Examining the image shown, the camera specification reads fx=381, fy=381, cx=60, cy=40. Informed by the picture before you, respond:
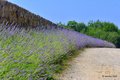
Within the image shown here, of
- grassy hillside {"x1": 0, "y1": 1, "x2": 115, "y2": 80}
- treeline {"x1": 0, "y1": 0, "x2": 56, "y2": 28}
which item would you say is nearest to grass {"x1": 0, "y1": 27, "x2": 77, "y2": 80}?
grassy hillside {"x1": 0, "y1": 1, "x2": 115, "y2": 80}

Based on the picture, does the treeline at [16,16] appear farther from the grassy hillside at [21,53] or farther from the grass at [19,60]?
the grass at [19,60]

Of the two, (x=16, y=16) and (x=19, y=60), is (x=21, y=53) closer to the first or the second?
(x=19, y=60)

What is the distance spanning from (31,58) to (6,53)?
1.23 metres

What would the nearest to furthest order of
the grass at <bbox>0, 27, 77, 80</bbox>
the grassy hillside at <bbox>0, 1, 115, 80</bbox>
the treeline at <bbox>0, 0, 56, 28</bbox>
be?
the grass at <bbox>0, 27, 77, 80</bbox> < the grassy hillside at <bbox>0, 1, 115, 80</bbox> < the treeline at <bbox>0, 0, 56, 28</bbox>

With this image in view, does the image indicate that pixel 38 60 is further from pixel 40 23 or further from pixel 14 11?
pixel 40 23

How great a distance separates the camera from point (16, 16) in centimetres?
795

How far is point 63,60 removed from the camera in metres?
8.02

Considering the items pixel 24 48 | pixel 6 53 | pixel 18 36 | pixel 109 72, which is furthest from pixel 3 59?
pixel 109 72

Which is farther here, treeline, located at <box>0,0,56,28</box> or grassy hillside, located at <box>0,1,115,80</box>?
treeline, located at <box>0,0,56,28</box>

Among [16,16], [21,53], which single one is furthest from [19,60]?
[16,16]

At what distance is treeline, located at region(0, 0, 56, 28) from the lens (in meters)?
6.85

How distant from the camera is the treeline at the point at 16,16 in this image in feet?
22.5

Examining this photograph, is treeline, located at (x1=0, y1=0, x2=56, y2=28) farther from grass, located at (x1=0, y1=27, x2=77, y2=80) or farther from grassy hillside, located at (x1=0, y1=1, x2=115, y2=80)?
grass, located at (x1=0, y1=27, x2=77, y2=80)

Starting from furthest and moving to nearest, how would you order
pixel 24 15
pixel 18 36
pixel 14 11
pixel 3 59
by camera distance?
1. pixel 24 15
2. pixel 14 11
3. pixel 18 36
4. pixel 3 59
